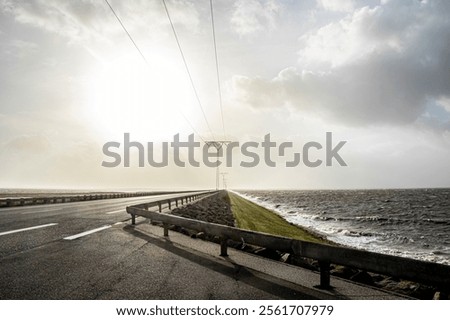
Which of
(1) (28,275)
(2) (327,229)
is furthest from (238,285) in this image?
(2) (327,229)

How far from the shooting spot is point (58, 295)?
4.43 m

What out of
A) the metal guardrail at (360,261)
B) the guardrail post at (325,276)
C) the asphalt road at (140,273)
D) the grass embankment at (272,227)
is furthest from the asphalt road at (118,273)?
the grass embankment at (272,227)

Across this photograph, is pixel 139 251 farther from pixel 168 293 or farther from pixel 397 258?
pixel 397 258

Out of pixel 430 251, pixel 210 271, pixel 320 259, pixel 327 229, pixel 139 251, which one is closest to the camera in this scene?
pixel 320 259

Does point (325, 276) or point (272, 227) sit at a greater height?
point (325, 276)

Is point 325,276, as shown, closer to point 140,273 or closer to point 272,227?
point 140,273

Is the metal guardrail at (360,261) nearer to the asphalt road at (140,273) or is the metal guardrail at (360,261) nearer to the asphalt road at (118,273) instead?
the asphalt road at (140,273)

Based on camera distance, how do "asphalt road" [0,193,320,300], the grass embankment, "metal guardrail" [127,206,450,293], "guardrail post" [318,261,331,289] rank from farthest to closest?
the grass embankment < "guardrail post" [318,261,331,289] < "asphalt road" [0,193,320,300] < "metal guardrail" [127,206,450,293]

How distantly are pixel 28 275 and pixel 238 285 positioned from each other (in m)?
3.63

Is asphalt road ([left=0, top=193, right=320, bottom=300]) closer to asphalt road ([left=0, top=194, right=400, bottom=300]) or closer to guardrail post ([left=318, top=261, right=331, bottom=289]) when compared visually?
asphalt road ([left=0, top=194, right=400, bottom=300])

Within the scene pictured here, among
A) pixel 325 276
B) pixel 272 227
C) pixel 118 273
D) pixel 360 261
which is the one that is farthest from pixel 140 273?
pixel 272 227

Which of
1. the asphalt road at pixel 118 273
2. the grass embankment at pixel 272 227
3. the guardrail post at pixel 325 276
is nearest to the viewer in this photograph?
the asphalt road at pixel 118 273

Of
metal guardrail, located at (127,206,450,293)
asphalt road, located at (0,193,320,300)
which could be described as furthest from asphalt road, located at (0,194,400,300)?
metal guardrail, located at (127,206,450,293)

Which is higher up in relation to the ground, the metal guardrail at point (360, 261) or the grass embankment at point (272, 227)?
the metal guardrail at point (360, 261)
